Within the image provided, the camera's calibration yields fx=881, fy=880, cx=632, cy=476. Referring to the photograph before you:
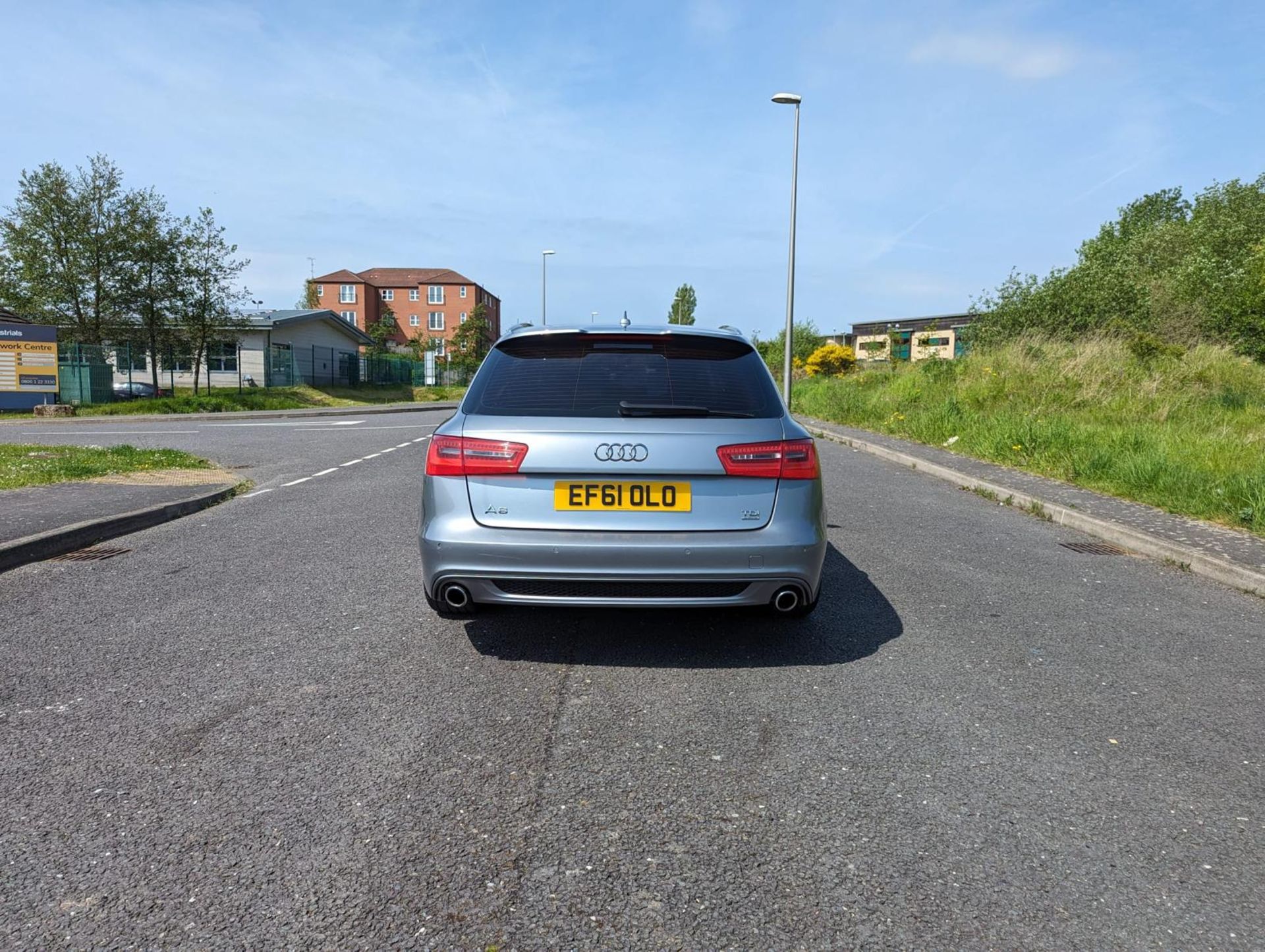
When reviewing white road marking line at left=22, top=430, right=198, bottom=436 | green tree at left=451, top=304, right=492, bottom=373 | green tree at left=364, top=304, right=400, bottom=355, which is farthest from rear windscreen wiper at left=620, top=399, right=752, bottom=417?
green tree at left=364, top=304, right=400, bottom=355

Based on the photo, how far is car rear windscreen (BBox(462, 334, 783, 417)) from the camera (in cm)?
403

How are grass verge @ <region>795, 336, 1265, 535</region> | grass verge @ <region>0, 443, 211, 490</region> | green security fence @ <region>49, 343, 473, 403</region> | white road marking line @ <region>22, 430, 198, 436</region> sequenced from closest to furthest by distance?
1. grass verge @ <region>795, 336, 1265, 535</region>
2. grass verge @ <region>0, 443, 211, 490</region>
3. white road marking line @ <region>22, 430, 198, 436</region>
4. green security fence @ <region>49, 343, 473, 403</region>

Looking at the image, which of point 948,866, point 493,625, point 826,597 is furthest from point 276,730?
point 826,597

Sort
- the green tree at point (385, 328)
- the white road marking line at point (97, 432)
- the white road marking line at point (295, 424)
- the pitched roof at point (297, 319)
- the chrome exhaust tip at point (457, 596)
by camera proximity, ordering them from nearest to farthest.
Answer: the chrome exhaust tip at point (457, 596) < the white road marking line at point (97, 432) < the white road marking line at point (295, 424) < the pitched roof at point (297, 319) < the green tree at point (385, 328)

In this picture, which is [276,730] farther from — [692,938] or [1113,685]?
[1113,685]

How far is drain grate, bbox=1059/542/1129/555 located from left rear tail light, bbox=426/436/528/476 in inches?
213

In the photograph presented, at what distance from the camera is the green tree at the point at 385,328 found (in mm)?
90688

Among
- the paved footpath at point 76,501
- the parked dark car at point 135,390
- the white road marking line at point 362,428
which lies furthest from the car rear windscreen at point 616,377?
the parked dark car at point 135,390

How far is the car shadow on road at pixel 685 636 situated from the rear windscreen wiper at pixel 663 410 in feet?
2.87

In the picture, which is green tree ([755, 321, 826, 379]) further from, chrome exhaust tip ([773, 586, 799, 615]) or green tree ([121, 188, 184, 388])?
chrome exhaust tip ([773, 586, 799, 615])

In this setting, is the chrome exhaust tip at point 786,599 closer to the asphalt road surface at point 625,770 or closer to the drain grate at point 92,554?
the asphalt road surface at point 625,770

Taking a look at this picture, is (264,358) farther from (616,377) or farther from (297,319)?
(616,377)

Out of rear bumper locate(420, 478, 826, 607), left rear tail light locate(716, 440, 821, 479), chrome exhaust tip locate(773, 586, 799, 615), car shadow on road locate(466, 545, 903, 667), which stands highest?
left rear tail light locate(716, 440, 821, 479)

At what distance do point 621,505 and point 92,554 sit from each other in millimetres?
4911
